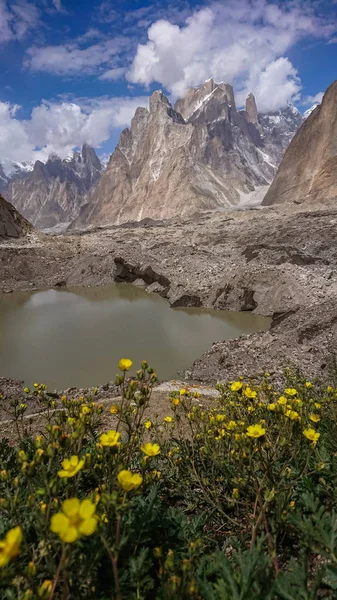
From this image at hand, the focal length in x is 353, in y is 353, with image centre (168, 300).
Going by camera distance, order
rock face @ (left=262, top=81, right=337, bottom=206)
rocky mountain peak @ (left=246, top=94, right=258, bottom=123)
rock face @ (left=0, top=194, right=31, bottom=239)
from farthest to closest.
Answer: rocky mountain peak @ (left=246, top=94, right=258, bottom=123) < rock face @ (left=262, top=81, right=337, bottom=206) < rock face @ (left=0, top=194, right=31, bottom=239)

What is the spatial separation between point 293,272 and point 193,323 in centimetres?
582

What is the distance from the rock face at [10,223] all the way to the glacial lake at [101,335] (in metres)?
17.4

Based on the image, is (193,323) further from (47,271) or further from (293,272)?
(47,271)

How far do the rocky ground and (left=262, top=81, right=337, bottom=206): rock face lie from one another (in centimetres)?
1180

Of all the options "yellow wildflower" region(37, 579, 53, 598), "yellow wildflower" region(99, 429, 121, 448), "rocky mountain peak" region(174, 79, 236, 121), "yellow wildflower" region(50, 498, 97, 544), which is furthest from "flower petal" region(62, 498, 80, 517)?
"rocky mountain peak" region(174, 79, 236, 121)

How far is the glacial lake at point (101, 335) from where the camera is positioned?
1183 centimetres

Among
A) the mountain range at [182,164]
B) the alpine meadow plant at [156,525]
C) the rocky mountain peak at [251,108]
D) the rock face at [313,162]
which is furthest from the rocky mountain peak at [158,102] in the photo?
the alpine meadow plant at [156,525]

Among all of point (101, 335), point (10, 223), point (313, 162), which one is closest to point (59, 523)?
point (101, 335)

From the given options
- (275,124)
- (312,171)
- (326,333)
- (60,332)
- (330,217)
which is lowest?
(60,332)

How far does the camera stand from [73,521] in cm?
119

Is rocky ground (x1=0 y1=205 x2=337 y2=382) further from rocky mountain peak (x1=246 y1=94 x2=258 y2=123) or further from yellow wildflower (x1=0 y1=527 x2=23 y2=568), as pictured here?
rocky mountain peak (x1=246 y1=94 x2=258 y2=123)

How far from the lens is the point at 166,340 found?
14.4 meters

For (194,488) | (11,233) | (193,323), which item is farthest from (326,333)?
(11,233)

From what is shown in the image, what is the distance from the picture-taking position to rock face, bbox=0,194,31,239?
3828 centimetres
